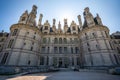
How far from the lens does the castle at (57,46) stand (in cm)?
2283

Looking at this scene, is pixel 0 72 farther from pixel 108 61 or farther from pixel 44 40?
pixel 108 61

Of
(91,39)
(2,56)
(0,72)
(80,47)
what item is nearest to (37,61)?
(2,56)

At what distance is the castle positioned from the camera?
2283cm

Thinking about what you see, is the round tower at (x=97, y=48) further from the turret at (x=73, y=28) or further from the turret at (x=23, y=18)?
the turret at (x=23, y=18)

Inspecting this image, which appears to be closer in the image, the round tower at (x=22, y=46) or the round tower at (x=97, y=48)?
the round tower at (x=22, y=46)

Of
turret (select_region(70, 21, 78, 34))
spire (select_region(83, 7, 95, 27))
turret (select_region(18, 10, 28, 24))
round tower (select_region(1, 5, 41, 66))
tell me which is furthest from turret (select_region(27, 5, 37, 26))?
spire (select_region(83, 7, 95, 27))

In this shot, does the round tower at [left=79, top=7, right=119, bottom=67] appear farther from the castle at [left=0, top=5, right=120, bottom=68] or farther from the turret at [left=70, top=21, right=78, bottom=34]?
the turret at [left=70, top=21, right=78, bottom=34]

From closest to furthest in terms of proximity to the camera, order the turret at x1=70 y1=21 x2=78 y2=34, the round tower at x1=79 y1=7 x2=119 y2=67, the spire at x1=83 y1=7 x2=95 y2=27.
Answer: the round tower at x1=79 y1=7 x2=119 y2=67
the spire at x1=83 y1=7 x2=95 y2=27
the turret at x1=70 y1=21 x2=78 y2=34

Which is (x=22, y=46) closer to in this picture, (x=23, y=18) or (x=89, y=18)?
(x=23, y=18)

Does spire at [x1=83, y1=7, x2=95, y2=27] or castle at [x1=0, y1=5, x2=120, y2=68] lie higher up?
spire at [x1=83, y1=7, x2=95, y2=27]

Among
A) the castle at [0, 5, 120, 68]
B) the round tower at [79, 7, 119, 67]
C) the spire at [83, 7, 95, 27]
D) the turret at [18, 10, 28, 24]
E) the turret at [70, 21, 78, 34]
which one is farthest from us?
the turret at [70, 21, 78, 34]

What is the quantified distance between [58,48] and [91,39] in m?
12.7

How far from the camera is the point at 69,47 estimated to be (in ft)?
100

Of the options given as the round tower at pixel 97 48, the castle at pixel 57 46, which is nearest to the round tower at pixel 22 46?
the castle at pixel 57 46
